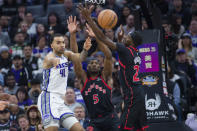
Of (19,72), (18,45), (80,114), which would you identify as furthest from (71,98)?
(18,45)

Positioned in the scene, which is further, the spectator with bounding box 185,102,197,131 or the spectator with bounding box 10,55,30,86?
the spectator with bounding box 10,55,30,86

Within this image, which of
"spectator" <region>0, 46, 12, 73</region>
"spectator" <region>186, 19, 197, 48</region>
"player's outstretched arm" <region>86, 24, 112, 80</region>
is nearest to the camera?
"player's outstretched arm" <region>86, 24, 112, 80</region>

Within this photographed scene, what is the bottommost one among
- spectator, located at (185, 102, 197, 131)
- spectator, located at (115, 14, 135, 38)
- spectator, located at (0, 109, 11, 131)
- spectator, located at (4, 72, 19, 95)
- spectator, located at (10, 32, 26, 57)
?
spectator, located at (185, 102, 197, 131)

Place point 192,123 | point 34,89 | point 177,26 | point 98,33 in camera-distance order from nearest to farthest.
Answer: point 98,33, point 192,123, point 34,89, point 177,26

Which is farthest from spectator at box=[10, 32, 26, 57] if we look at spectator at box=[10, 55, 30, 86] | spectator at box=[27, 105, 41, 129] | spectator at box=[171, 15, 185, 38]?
spectator at box=[171, 15, 185, 38]

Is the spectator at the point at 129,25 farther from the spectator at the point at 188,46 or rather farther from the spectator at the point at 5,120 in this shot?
the spectator at the point at 5,120

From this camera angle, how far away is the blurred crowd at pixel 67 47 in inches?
403

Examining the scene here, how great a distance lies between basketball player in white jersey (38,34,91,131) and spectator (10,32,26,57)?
624 centimetres

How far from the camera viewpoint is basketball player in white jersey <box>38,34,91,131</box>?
6980 millimetres

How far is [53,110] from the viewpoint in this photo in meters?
7.08

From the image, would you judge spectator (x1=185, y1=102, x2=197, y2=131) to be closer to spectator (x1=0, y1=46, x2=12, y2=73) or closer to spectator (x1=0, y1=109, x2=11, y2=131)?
spectator (x1=0, y1=109, x2=11, y2=131)

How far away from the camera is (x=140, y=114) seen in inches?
287

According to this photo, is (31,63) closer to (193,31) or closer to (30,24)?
(30,24)

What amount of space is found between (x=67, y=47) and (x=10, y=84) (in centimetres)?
188
